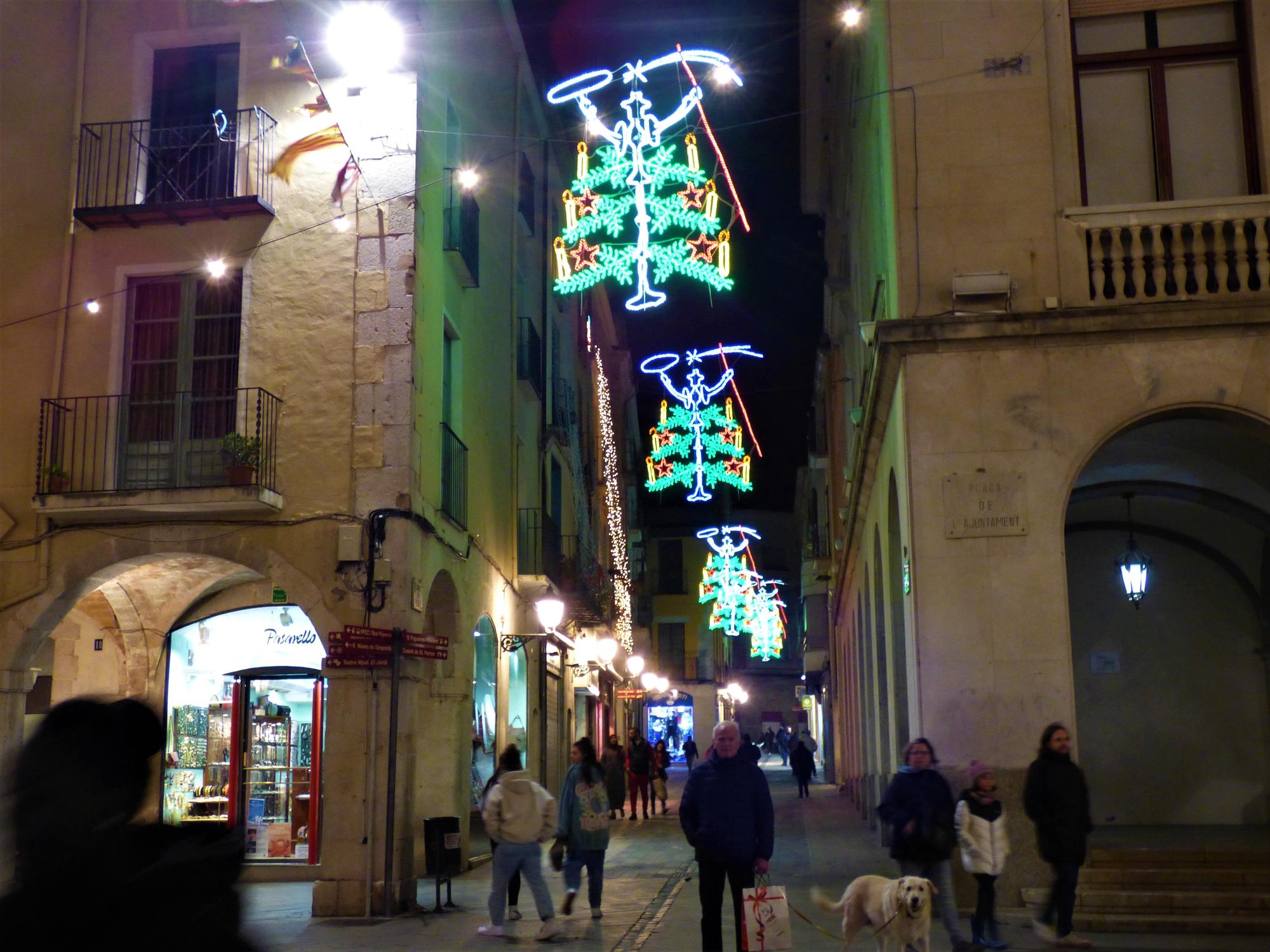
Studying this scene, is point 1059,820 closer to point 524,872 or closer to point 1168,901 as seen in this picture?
point 1168,901

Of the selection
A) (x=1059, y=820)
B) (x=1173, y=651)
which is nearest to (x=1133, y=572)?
(x=1173, y=651)

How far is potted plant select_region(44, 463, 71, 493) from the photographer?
14766mm

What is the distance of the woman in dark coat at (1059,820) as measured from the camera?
1027cm

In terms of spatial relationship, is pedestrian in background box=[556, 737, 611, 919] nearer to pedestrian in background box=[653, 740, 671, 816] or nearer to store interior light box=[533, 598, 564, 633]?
store interior light box=[533, 598, 564, 633]

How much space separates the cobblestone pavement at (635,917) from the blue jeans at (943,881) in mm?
673

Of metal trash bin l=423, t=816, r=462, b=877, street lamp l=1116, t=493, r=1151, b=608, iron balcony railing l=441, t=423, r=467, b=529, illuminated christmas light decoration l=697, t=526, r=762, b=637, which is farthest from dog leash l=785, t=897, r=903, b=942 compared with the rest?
illuminated christmas light decoration l=697, t=526, r=762, b=637

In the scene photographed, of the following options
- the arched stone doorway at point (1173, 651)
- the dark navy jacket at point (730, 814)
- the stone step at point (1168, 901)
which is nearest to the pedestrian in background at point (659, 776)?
the arched stone doorway at point (1173, 651)

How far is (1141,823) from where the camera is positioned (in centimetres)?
1593

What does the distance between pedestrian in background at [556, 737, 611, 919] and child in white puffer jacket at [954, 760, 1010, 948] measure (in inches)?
150

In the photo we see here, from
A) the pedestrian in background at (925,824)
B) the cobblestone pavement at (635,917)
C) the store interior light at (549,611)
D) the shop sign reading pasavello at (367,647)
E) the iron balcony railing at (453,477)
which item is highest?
the iron balcony railing at (453,477)

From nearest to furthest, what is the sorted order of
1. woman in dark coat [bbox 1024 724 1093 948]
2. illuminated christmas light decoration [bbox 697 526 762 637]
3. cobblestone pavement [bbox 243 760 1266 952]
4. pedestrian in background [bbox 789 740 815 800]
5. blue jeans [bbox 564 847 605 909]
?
woman in dark coat [bbox 1024 724 1093 948] → cobblestone pavement [bbox 243 760 1266 952] → blue jeans [bbox 564 847 605 909] → pedestrian in background [bbox 789 740 815 800] → illuminated christmas light decoration [bbox 697 526 762 637]

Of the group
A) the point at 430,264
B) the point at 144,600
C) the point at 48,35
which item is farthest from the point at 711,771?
the point at 48,35

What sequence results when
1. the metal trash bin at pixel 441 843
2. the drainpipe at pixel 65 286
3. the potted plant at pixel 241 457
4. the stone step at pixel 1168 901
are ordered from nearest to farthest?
1. the stone step at pixel 1168 901
2. the metal trash bin at pixel 441 843
3. the potted plant at pixel 241 457
4. the drainpipe at pixel 65 286

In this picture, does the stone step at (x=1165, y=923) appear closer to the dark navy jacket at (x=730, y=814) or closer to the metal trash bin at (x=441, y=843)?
the dark navy jacket at (x=730, y=814)
